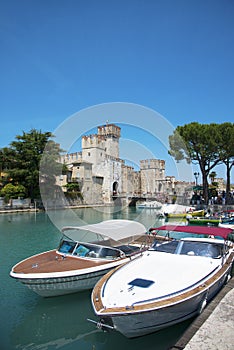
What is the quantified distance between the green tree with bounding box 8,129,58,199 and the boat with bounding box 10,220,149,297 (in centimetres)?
2812

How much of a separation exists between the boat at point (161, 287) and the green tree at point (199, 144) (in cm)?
2131

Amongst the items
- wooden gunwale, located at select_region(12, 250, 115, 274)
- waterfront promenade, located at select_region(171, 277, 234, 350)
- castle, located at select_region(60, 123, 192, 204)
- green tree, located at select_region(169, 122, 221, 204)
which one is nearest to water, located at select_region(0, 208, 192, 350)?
wooden gunwale, located at select_region(12, 250, 115, 274)

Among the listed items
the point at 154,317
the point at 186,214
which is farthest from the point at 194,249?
the point at 186,214

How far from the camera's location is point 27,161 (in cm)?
3534

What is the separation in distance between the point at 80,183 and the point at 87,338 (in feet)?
138

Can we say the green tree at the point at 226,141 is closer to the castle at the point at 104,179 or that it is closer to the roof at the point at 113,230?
the castle at the point at 104,179

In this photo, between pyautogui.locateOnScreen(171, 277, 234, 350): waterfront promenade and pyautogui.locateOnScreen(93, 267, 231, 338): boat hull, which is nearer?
pyautogui.locateOnScreen(171, 277, 234, 350): waterfront promenade

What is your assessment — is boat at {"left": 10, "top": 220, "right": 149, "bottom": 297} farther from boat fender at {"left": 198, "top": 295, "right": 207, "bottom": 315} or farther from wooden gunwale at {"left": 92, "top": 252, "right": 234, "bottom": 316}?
boat fender at {"left": 198, "top": 295, "right": 207, "bottom": 315}

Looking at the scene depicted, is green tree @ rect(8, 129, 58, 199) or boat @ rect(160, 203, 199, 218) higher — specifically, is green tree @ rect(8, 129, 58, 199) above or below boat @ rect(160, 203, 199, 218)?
above

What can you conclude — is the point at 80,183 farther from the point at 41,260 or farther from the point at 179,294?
the point at 179,294

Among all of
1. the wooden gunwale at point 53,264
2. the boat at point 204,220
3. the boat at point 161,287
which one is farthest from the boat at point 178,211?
the wooden gunwale at point 53,264

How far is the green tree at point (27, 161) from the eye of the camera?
34844 mm

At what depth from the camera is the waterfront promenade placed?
356 centimetres

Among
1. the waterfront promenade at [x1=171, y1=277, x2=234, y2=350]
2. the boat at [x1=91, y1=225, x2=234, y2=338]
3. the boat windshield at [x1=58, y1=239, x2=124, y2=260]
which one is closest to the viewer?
the waterfront promenade at [x1=171, y1=277, x2=234, y2=350]
